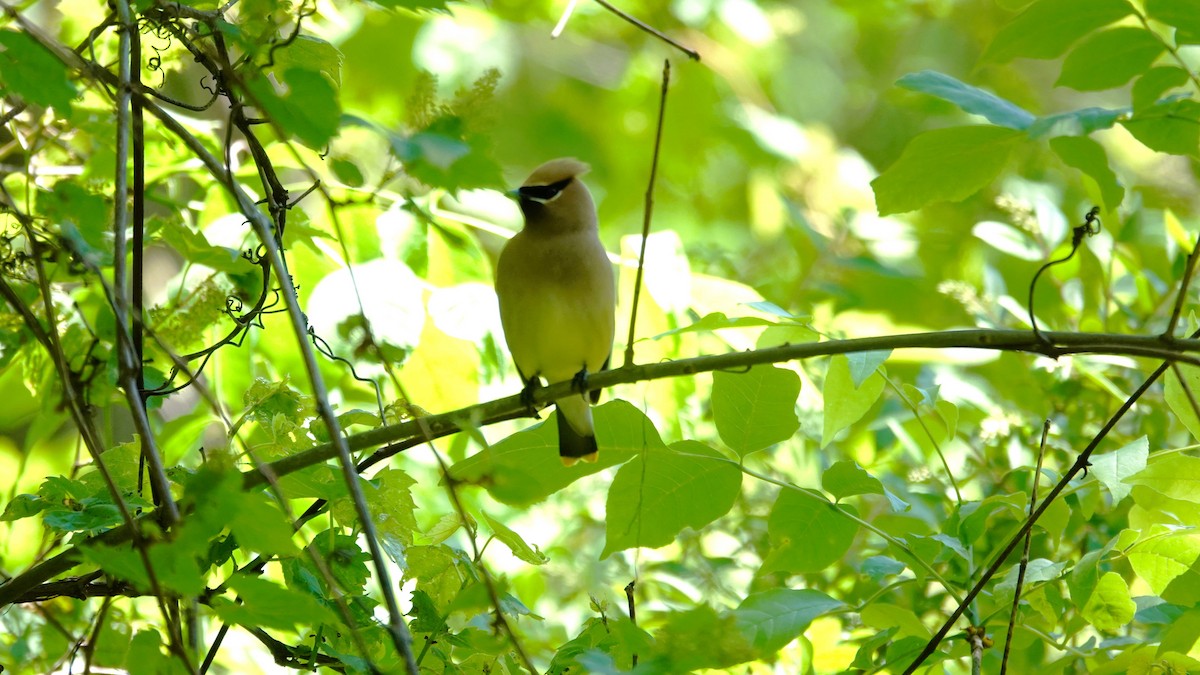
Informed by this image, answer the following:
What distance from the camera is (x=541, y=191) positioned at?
3795mm

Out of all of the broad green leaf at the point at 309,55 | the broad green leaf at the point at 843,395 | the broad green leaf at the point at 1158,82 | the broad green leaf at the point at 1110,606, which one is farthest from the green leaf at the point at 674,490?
the broad green leaf at the point at 1158,82

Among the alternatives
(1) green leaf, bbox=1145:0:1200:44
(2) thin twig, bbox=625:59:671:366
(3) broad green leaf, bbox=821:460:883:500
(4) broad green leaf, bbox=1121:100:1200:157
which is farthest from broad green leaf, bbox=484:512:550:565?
(1) green leaf, bbox=1145:0:1200:44

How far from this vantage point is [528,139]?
9.84 meters

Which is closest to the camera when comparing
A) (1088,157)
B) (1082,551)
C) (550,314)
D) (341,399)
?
(1088,157)

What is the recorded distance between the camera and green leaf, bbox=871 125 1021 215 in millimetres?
2053

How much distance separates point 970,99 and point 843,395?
59 cm

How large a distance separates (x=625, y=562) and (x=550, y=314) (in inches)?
35.8

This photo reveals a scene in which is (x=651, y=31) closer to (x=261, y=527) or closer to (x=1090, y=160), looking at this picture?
(x=1090, y=160)

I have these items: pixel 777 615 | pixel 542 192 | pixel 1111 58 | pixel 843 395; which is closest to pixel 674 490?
pixel 777 615

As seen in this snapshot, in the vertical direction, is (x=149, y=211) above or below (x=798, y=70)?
below

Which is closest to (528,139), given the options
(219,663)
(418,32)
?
(418,32)

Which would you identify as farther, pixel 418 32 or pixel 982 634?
pixel 418 32

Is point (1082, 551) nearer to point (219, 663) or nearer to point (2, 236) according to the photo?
point (219, 663)

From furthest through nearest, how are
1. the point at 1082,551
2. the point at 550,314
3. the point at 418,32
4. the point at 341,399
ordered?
the point at 418,32 → the point at 550,314 → the point at 341,399 → the point at 1082,551
